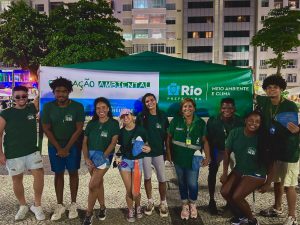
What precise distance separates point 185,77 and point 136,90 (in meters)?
0.94

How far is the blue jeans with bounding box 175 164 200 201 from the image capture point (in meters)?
5.34

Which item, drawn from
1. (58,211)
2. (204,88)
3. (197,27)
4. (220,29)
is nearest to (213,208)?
(204,88)

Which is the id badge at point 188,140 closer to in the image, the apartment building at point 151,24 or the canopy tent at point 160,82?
the canopy tent at point 160,82

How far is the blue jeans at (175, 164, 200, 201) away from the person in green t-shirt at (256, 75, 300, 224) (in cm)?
122

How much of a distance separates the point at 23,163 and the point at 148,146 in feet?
6.39

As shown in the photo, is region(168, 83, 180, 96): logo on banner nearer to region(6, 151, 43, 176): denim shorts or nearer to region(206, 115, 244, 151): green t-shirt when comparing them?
region(206, 115, 244, 151): green t-shirt

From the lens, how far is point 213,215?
560 centimetres

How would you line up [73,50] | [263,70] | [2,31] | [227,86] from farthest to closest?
[263,70] → [2,31] → [73,50] → [227,86]

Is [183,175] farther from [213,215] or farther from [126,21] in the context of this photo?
[126,21]

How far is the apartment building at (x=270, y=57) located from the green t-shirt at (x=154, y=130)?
53078mm

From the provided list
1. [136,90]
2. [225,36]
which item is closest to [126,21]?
[225,36]

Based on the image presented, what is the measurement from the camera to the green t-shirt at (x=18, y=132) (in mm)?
5168

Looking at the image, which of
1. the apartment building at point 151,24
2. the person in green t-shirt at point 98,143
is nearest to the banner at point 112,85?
the person in green t-shirt at point 98,143

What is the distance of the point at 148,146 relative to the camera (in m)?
5.20
